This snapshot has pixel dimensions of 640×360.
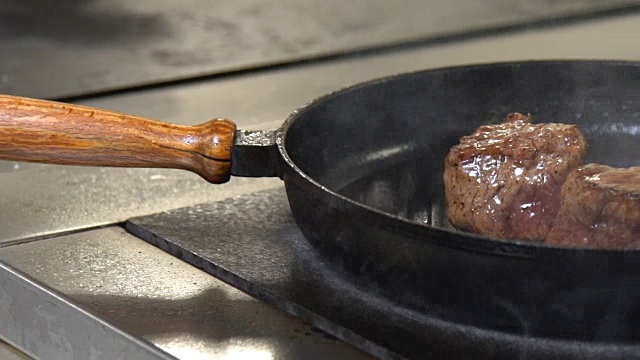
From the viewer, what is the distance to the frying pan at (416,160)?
98 centimetres

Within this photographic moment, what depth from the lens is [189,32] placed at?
89.8 inches

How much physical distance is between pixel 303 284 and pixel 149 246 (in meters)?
0.25

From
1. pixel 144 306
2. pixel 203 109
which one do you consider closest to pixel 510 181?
pixel 144 306

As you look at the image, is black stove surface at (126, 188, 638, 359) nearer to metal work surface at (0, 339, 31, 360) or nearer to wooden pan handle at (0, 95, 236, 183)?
wooden pan handle at (0, 95, 236, 183)

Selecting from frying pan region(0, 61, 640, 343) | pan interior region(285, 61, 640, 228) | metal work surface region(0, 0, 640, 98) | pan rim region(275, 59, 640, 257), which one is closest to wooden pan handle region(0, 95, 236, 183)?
frying pan region(0, 61, 640, 343)

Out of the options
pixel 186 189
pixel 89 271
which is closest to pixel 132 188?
pixel 186 189

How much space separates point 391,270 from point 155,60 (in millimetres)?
1305

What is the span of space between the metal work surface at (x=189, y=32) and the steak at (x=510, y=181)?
1073mm

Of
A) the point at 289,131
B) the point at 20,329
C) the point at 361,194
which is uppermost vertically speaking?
the point at 289,131

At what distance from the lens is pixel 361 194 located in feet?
4.83

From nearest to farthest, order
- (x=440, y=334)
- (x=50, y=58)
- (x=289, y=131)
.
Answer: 1. (x=440, y=334)
2. (x=289, y=131)
3. (x=50, y=58)

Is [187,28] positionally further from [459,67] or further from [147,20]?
[459,67]

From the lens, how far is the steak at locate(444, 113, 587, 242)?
48.2 inches

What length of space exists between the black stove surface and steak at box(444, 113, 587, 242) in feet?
0.57
